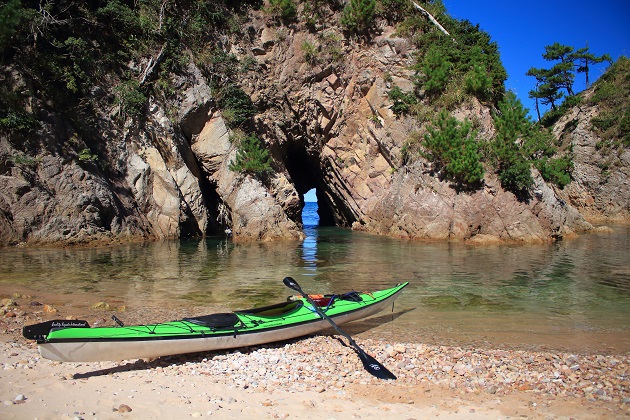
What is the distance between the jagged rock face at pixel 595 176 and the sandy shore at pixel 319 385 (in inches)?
1129

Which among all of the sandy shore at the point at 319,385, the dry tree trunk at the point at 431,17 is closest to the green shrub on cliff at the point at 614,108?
the dry tree trunk at the point at 431,17

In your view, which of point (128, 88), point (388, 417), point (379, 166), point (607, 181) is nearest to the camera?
point (388, 417)

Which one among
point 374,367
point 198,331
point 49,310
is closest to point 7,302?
point 49,310

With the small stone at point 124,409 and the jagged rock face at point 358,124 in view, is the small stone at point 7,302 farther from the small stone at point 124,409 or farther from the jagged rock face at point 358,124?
the jagged rock face at point 358,124

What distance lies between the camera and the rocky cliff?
1669 cm

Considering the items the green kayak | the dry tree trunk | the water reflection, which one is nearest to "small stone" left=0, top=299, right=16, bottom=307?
the water reflection

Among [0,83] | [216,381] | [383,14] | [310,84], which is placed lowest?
[216,381]

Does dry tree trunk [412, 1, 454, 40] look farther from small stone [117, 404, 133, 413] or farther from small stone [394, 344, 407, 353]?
small stone [117, 404, 133, 413]

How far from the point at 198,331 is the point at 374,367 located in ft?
7.40

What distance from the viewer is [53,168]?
16.7 metres

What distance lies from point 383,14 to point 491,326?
21.4 metres

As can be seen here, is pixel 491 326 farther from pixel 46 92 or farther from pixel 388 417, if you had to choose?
pixel 46 92

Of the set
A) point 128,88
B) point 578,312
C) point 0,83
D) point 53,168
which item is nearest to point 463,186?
point 578,312

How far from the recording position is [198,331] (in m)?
5.70
